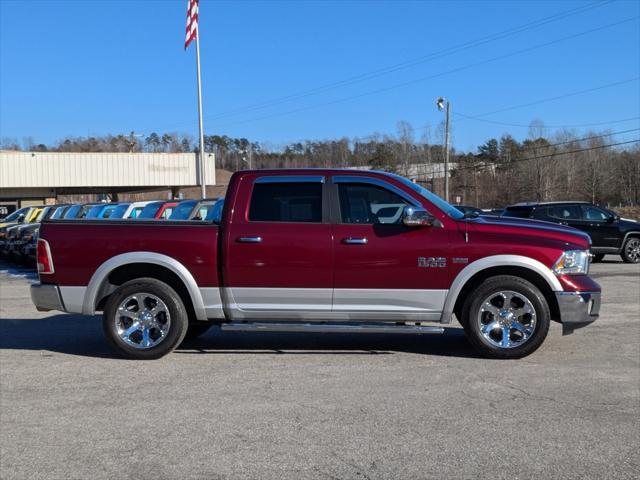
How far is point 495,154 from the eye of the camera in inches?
3536

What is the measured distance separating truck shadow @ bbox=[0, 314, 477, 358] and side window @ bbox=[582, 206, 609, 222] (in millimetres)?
11426

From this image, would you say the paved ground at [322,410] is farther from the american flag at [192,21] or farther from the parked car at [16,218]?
the american flag at [192,21]

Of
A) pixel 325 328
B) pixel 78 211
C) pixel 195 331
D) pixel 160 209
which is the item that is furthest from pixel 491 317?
pixel 78 211

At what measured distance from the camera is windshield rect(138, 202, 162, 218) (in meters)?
15.7

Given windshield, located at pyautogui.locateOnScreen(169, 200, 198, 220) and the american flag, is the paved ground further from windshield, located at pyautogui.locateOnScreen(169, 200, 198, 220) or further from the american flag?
the american flag

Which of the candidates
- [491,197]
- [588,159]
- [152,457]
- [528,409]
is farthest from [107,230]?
[588,159]

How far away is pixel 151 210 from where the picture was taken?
16016 mm

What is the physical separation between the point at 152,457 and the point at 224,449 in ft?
1.56

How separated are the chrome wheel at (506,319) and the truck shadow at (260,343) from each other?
0.40 m

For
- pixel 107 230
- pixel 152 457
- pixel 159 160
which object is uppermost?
pixel 159 160

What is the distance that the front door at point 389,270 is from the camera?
6.77 m

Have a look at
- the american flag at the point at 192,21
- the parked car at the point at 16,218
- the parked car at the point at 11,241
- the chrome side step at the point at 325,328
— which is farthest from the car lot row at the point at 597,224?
the american flag at the point at 192,21

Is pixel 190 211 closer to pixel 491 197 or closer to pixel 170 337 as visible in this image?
pixel 170 337

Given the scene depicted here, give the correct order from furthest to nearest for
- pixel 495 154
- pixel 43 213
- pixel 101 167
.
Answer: pixel 495 154 < pixel 101 167 < pixel 43 213
